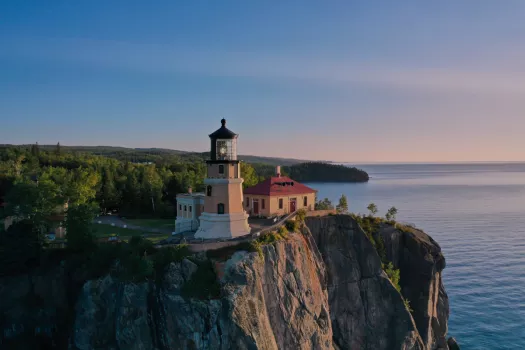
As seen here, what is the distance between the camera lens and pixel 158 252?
97.8ft

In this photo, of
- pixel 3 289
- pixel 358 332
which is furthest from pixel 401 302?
pixel 3 289

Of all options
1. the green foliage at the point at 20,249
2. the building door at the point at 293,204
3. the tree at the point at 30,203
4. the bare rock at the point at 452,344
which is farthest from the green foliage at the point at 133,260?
the bare rock at the point at 452,344

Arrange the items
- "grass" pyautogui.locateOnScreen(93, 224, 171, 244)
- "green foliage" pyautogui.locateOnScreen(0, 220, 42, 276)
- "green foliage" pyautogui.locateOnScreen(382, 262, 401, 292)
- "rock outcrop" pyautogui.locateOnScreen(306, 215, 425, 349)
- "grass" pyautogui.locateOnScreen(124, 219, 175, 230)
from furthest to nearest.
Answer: "grass" pyautogui.locateOnScreen(124, 219, 175, 230)
"green foliage" pyautogui.locateOnScreen(382, 262, 401, 292)
"grass" pyautogui.locateOnScreen(93, 224, 171, 244)
"rock outcrop" pyautogui.locateOnScreen(306, 215, 425, 349)
"green foliage" pyautogui.locateOnScreen(0, 220, 42, 276)

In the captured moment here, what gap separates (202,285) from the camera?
2870cm

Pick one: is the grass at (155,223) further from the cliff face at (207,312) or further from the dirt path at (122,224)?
the cliff face at (207,312)

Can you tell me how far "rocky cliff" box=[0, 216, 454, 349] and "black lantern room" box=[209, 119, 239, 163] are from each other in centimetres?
795

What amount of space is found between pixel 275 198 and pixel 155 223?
14.6m

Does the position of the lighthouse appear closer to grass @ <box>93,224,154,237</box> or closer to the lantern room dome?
the lantern room dome

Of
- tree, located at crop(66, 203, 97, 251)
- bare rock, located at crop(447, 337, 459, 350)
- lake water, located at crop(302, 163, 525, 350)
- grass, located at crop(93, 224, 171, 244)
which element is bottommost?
bare rock, located at crop(447, 337, 459, 350)

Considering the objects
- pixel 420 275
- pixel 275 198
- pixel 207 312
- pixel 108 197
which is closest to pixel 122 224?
pixel 108 197

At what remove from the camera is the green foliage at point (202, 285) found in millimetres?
28547

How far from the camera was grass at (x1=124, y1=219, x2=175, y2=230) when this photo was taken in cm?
4789

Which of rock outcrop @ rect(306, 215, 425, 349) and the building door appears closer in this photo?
rock outcrop @ rect(306, 215, 425, 349)

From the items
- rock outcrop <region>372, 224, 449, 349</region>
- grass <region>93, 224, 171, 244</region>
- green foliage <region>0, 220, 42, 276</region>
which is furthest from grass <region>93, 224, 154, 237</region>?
rock outcrop <region>372, 224, 449, 349</region>
